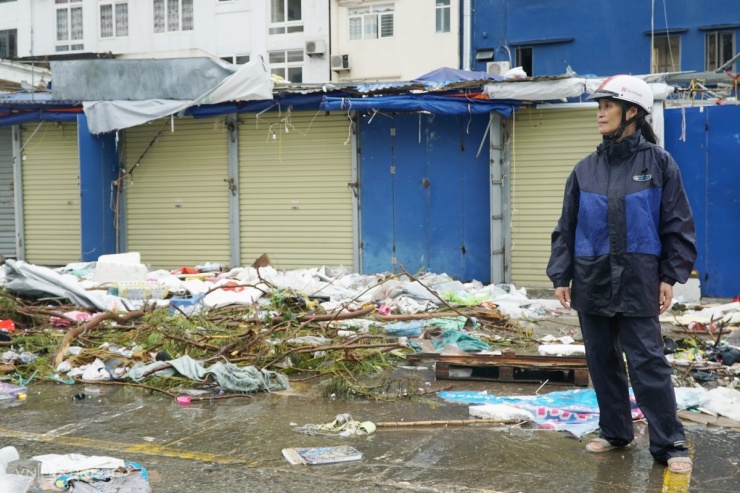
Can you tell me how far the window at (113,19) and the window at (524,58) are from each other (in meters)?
15.7

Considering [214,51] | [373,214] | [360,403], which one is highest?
[214,51]

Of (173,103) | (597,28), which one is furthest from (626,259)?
(597,28)

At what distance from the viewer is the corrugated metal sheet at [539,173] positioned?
13.4m

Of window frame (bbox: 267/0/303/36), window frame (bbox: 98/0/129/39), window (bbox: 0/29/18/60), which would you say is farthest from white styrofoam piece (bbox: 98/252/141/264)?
window (bbox: 0/29/18/60)

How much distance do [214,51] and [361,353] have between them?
26.9 m

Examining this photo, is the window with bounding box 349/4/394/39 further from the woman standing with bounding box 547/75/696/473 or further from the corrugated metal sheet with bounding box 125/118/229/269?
the woman standing with bounding box 547/75/696/473

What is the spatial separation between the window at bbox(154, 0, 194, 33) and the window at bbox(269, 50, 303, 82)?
3780 millimetres

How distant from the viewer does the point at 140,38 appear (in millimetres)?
32719

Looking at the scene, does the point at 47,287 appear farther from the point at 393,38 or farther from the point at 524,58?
the point at 393,38

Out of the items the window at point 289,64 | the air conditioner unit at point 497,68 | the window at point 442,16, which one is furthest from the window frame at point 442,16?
the air conditioner unit at point 497,68

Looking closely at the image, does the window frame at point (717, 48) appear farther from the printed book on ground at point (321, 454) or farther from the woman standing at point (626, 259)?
the printed book on ground at point (321, 454)

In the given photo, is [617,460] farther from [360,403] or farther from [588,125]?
[588,125]

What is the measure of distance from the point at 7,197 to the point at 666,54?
1968 cm

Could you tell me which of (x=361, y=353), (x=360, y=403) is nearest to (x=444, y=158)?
(x=361, y=353)
